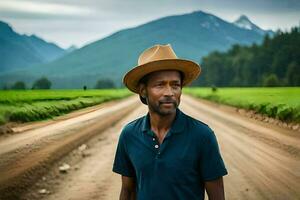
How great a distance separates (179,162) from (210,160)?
0.18m

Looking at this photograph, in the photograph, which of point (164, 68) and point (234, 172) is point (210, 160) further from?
point (234, 172)

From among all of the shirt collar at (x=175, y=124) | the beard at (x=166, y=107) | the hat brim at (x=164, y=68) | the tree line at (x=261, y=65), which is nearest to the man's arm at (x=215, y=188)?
the shirt collar at (x=175, y=124)

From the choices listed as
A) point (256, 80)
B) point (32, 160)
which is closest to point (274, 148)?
point (32, 160)

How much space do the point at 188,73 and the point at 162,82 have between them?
0.75ft

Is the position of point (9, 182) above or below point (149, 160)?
below

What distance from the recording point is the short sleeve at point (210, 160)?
292 centimetres

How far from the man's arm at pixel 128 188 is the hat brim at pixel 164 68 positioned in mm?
632

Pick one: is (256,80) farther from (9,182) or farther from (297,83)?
(9,182)

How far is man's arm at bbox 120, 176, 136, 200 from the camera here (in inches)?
132

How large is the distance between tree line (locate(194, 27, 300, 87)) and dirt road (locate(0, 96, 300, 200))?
72374 mm

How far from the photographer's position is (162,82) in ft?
10.3

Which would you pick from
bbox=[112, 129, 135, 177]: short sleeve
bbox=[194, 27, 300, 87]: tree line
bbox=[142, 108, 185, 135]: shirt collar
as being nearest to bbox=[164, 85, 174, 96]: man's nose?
bbox=[142, 108, 185, 135]: shirt collar

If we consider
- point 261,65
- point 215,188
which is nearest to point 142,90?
point 215,188

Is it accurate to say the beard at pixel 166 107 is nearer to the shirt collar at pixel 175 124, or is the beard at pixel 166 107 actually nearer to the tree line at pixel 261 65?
the shirt collar at pixel 175 124
